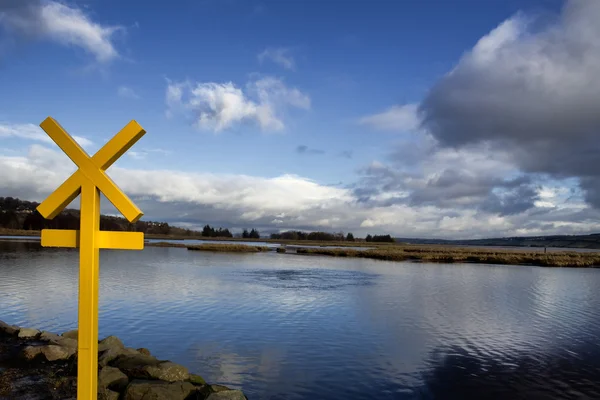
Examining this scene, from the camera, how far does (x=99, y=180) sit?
4.98 meters

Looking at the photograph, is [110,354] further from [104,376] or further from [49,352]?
[104,376]

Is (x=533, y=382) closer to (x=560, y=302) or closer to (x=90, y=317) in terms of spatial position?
(x=90, y=317)

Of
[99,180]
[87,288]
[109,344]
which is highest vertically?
[99,180]

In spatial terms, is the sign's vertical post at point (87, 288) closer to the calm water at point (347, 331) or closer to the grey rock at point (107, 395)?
the grey rock at point (107, 395)

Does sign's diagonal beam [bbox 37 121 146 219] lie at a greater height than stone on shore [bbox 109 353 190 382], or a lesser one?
greater

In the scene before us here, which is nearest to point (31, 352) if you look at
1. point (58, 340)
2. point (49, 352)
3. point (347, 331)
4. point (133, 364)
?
point (49, 352)

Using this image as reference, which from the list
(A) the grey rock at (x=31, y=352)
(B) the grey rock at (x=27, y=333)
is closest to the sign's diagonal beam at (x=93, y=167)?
(A) the grey rock at (x=31, y=352)

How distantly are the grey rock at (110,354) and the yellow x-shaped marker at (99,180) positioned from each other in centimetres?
759

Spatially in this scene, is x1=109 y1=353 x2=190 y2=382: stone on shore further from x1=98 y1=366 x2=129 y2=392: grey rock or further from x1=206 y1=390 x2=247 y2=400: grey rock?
x1=206 y1=390 x2=247 y2=400: grey rock

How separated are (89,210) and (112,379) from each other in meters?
6.75

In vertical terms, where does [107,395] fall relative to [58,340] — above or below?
below

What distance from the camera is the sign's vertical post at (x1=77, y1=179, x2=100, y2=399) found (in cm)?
493

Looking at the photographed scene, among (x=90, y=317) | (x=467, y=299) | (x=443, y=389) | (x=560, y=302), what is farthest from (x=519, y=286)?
(x=90, y=317)

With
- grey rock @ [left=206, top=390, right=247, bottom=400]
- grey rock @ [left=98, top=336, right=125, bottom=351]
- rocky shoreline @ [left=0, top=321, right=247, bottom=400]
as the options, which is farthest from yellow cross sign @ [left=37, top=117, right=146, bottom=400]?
grey rock @ [left=98, top=336, right=125, bottom=351]
